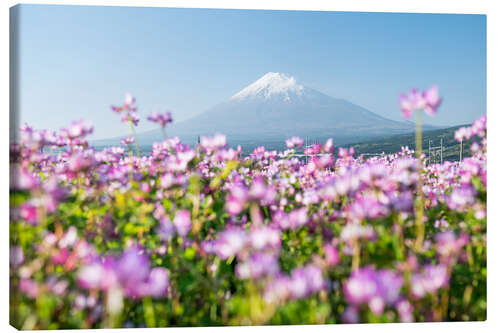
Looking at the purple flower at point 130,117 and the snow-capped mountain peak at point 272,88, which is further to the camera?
the snow-capped mountain peak at point 272,88

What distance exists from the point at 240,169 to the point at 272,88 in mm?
548

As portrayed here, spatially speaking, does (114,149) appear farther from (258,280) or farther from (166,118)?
(258,280)

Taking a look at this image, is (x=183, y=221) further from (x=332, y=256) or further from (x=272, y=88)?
(x=272, y=88)

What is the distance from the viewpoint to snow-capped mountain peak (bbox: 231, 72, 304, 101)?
2.66 m

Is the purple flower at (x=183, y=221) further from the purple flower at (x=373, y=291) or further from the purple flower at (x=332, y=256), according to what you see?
the purple flower at (x=373, y=291)

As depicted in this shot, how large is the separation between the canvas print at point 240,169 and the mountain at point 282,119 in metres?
0.02

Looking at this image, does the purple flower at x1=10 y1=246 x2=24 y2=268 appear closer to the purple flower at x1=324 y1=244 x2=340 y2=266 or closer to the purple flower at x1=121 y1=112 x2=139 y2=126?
the purple flower at x1=121 y1=112 x2=139 y2=126

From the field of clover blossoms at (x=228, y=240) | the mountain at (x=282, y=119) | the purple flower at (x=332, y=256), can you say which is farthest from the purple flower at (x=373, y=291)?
the mountain at (x=282, y=119)

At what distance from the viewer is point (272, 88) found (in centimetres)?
278

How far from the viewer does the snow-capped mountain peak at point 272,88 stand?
105 inches

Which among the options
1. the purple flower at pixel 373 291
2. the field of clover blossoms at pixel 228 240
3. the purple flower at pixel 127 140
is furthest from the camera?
the purple flower at pixel 127 140

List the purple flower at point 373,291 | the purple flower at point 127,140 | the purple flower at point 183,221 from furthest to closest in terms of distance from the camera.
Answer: the purple flower at point 127,140, the purple flower at point 183,221, the purple flower at point 373,291

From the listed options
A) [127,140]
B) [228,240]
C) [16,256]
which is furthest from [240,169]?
[16,256]
